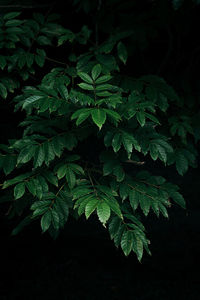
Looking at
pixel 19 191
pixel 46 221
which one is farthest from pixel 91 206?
pixel 19 191

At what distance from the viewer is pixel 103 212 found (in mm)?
1798

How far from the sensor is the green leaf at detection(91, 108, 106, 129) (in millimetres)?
1750

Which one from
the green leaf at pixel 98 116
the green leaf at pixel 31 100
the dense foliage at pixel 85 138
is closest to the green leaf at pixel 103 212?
the dense foliage at pixel 85 138

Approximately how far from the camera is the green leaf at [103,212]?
1765mm

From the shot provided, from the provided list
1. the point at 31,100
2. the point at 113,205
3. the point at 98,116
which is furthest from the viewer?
the point at 31,100

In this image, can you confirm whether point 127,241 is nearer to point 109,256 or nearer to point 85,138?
point 85,138

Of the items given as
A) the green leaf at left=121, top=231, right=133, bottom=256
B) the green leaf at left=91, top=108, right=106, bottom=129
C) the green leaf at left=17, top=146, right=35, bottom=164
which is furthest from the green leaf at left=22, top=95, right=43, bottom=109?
the green leaf at left=121, top=231, right=133, bottom=256

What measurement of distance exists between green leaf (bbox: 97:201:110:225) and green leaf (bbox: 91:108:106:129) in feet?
1.41

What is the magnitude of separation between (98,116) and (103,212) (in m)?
0.50

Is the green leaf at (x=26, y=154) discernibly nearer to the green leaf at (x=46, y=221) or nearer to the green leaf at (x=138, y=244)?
the green leaf at (x=46, y=221)

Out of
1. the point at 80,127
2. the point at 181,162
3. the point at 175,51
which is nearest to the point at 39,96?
the point at 80,127

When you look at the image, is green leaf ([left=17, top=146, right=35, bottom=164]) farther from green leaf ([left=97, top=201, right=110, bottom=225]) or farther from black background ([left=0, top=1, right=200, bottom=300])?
black background ([left=0, top=1, right=200, bottom=300])

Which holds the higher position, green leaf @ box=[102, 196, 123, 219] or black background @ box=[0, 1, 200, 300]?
green leaf @ box=[102, 196, 123, 219]

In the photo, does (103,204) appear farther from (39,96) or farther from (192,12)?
(192,12)
